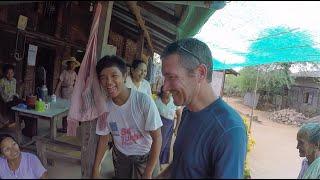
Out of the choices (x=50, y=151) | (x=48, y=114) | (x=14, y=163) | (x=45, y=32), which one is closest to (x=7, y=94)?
(x=48, y=114)

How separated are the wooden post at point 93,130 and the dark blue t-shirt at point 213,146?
75 cm

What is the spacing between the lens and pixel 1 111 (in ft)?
20.3

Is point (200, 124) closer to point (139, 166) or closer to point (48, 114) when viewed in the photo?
point (139, 166)

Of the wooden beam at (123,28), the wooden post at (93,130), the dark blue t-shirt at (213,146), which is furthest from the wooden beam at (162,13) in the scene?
the wooden beam at (123,28)

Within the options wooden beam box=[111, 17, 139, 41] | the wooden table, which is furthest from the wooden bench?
wooden beam box=[111, 17, 139, 41]

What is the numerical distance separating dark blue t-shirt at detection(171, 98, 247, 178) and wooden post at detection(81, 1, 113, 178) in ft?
2.45

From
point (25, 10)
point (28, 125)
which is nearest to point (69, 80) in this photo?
point (28, 125)

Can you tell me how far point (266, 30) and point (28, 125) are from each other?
4.44 meters

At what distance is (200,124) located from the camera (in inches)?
55.4

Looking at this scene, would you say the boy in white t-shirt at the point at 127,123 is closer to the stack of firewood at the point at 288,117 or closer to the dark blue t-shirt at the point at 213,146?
the dark blue t-shirt at the point at 213,146

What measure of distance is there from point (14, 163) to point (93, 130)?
2.04 feet

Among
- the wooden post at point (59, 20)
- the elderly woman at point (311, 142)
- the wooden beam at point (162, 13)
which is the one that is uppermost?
the wooden post at point (59, 20)

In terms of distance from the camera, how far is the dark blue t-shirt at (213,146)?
4.05 feet

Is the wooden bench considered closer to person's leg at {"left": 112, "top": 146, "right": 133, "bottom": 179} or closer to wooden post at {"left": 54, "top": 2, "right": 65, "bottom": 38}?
person's leg at {"left": 112, "top": 146, "right": 133, "bottom": 179}
